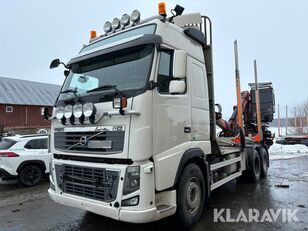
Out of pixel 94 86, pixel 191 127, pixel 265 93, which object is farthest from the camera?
pixel 265 93

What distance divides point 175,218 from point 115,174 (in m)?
1.29

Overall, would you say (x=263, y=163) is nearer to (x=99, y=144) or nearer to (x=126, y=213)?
(x=126, y=213)

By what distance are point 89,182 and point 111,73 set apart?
63.1 inches

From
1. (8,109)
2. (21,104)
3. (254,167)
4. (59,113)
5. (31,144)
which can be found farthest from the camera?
(21,104)

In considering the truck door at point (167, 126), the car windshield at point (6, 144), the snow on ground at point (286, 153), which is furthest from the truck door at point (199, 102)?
the snow on ground at point (286, 153)

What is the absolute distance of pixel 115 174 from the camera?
305cm

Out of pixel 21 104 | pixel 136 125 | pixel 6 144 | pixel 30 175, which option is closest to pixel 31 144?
pixel 6 144

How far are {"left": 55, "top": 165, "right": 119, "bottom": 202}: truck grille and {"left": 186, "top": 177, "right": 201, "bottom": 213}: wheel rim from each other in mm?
1303

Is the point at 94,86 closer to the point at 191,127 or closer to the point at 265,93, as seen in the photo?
the point at 191,127

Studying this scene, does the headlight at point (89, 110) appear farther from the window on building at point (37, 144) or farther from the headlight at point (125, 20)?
the window on building at point (37, 144)

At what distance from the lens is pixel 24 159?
24.3 feet

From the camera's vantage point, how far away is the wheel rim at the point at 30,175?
294 inches

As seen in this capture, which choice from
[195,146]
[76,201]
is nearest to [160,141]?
[195,146]

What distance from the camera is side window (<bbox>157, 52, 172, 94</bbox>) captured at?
11.0ft
